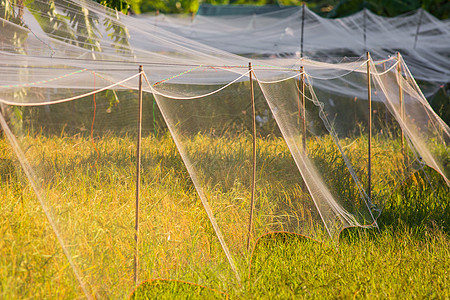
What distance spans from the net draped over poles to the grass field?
0.05ft

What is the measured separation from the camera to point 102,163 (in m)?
3.83

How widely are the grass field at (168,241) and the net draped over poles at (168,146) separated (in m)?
0.01

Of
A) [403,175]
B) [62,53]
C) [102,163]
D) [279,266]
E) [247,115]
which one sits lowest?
[279,266]

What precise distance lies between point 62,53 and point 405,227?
3392 millimetres

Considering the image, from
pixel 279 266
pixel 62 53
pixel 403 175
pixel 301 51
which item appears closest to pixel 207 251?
pixel 279 266

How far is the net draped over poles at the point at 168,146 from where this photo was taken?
313cm

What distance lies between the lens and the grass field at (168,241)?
9.84 feet

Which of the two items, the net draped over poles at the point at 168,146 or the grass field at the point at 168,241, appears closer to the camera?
the grass field at the point at 168,241

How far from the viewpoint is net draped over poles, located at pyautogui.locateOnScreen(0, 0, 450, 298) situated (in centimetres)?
313

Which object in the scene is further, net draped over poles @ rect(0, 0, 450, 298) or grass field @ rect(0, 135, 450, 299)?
net draped over poles @ rect(0, 0, 450, 298)

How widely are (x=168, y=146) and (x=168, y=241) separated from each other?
110 cm

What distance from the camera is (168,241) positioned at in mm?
3617

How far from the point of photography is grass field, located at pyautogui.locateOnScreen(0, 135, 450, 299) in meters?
3.00

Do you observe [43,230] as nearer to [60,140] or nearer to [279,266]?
[60,140]
